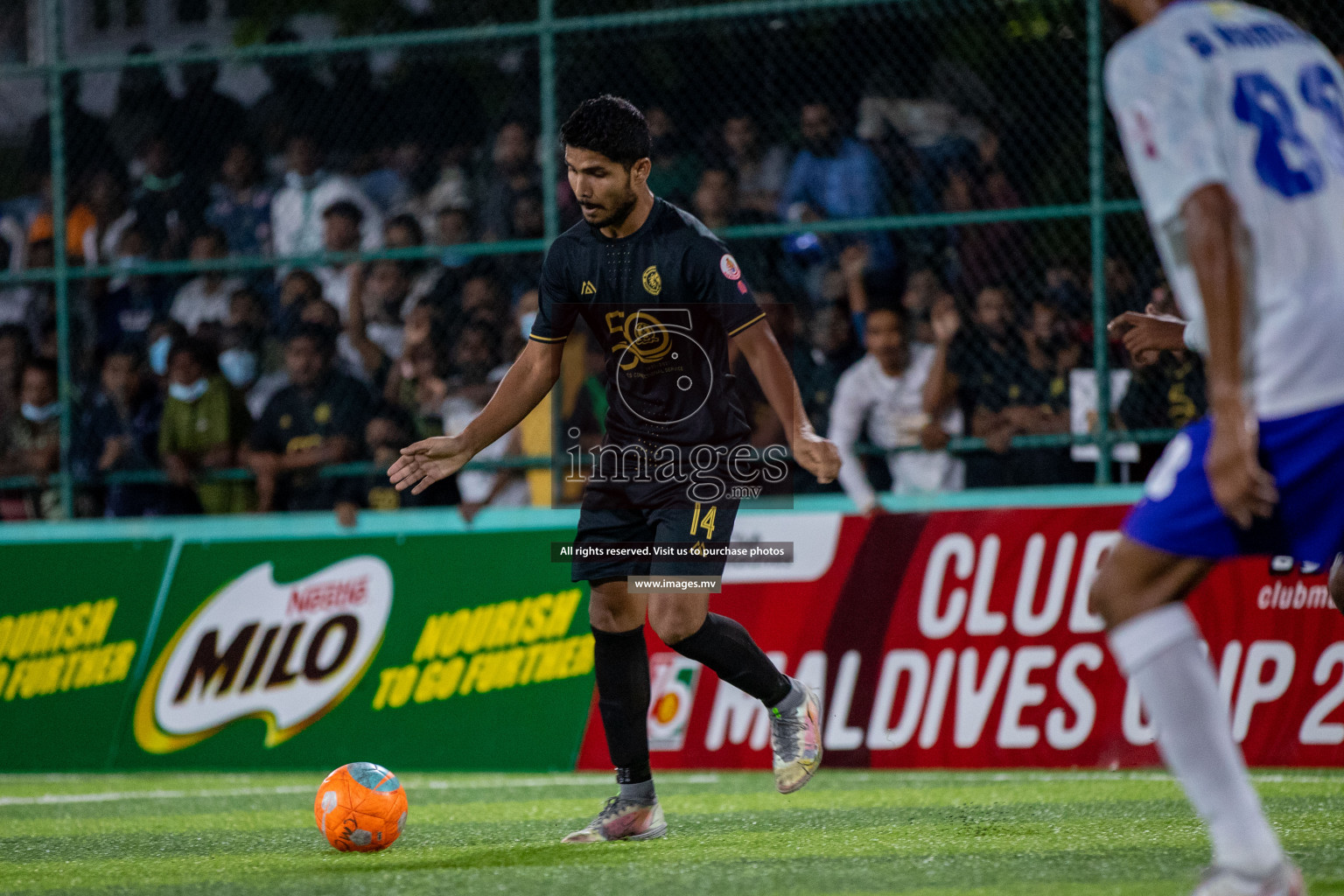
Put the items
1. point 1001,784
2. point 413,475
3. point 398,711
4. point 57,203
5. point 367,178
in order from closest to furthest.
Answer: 1. point 413,475
2. point 1001,784
3. point 398,711
4. point 57,203
5. point 367,178

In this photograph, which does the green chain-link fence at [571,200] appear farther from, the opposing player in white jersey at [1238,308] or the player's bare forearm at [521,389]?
the opposing player in white jersey at [1238,308]

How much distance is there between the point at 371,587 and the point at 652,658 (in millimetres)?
1558

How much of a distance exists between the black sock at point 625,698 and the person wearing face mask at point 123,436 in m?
5.11

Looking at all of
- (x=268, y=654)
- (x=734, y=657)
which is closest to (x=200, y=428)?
(x=268, y=654)

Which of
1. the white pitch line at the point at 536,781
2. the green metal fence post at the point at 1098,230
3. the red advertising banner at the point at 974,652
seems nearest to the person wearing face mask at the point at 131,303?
the white pitch line at the point at 536,781

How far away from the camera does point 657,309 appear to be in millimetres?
5414

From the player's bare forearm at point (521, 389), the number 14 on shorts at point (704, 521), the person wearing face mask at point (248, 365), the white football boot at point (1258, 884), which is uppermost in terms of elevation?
the player's bare forearm at point (521, 389)

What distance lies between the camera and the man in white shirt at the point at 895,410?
340 inches

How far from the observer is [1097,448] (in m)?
8.25

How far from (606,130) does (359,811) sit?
2225mm

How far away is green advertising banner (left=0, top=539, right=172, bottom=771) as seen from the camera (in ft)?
29.8

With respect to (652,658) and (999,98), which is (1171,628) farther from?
(999,98)

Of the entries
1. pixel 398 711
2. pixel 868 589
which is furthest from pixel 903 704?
pixel 398 711

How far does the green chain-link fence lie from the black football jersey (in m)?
2.81
